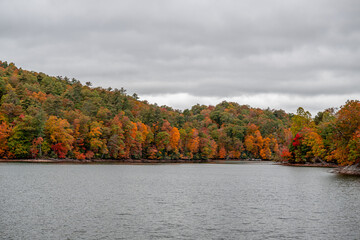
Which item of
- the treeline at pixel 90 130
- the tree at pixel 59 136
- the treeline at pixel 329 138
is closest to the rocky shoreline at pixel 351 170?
the treeline at pixel 329 138

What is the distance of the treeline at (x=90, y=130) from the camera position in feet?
387

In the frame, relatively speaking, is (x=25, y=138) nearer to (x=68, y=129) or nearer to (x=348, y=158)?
(x=68, y=129)

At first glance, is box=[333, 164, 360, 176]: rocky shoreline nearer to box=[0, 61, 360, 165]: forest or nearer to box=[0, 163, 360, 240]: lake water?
box=[0, 61, 360, 165]: forest

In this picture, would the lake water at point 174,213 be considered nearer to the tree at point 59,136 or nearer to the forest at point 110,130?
the forest at point 110,130

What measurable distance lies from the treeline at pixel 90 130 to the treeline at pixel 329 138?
70.9ft

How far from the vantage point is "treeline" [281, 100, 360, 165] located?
75188 millimetres

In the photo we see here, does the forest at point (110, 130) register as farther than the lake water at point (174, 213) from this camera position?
Yes

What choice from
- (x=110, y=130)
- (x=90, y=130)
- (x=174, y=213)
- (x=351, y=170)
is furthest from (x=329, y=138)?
(x=90, y=130)

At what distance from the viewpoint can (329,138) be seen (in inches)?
3366

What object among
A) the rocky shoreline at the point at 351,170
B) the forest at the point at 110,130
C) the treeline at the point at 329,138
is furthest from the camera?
the forest at the point at 110,130

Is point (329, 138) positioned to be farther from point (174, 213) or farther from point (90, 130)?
point (90, 130)

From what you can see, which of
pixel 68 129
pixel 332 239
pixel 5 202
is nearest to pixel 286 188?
pixel 332 239

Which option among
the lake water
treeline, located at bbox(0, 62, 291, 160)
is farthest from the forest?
the lake water

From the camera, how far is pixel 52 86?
166 meters
